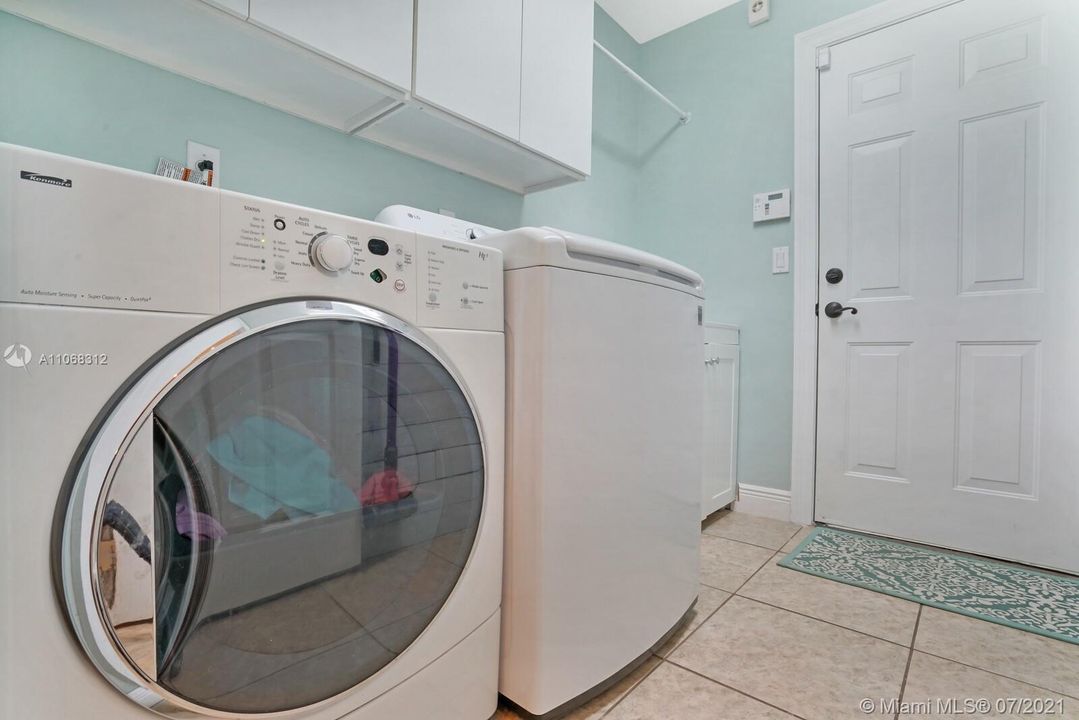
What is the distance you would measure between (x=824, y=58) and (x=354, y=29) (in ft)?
6.46

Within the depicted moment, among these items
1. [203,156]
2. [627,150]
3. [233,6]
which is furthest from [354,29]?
[627,150]

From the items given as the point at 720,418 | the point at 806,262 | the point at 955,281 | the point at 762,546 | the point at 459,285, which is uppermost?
the point at 806,262

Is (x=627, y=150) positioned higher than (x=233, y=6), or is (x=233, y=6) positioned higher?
(x=627, y=150)

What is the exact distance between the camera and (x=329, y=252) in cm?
60

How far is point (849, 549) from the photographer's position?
1.71m

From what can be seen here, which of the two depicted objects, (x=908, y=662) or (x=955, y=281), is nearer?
(x=908, y=662)

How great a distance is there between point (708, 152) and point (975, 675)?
84.8 inches

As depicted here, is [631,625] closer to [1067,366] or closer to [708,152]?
[1067,366]

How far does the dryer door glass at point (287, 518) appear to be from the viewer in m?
0.48


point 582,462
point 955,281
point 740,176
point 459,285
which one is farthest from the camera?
point 740,176

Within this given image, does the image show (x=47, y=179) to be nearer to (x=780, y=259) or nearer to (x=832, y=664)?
(x=832, y=664)

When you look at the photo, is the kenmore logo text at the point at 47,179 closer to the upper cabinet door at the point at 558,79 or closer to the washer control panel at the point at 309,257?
the washer control panel at the point at 309,257

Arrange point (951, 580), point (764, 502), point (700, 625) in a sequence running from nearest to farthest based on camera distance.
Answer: point (700, 625) < point (951, 580) < point (764, 502)

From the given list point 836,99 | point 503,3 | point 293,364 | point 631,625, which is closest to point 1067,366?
point 836,99
